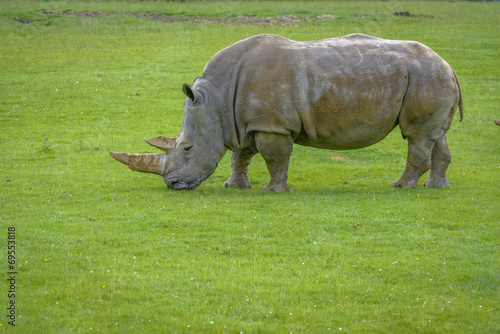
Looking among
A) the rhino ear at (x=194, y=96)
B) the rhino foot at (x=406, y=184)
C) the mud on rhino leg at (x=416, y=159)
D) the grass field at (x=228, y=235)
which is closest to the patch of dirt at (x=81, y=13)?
the grass field at (x=228, y=235)

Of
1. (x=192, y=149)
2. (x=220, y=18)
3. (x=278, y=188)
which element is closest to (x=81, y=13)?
(x=220, y=18)

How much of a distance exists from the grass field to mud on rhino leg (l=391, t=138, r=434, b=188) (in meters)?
0.38

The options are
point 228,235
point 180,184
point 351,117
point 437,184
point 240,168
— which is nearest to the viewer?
point 228,235

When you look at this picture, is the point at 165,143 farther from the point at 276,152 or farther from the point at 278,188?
the point at 278,188

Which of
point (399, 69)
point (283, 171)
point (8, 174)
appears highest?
point (399, 69)

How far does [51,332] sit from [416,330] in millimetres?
3663

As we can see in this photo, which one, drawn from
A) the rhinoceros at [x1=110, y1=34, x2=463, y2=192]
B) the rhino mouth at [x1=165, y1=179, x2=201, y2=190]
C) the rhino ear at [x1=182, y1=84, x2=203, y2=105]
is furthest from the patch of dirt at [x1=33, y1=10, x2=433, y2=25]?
the rhino mouth at [x1=165, y1=179, x2=201, y2=190]

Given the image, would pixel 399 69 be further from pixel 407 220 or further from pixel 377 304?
pixel 377 304

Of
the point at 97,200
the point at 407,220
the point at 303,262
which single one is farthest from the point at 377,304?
the point at 97,200

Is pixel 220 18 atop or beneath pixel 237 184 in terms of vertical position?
atop

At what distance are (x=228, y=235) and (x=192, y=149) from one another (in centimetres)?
290

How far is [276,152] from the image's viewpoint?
11680 mm

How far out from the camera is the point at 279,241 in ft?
29.7

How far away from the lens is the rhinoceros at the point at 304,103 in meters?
11.5
